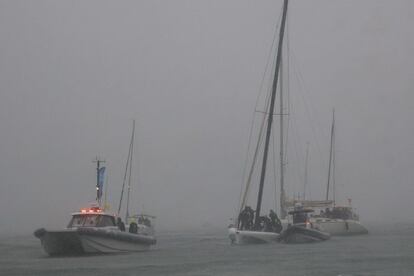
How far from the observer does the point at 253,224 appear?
65.2 m

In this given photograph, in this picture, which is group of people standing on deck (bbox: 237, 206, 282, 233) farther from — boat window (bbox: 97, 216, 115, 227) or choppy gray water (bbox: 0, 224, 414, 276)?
boat window (bbox: 97, 216, 115, 227)

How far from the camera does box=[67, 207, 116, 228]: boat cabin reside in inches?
2127

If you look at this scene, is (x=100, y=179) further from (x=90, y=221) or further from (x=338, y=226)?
(x=338, y=226)

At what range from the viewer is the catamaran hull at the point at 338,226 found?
286ft

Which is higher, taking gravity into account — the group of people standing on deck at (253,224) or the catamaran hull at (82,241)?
the group of people standing on deck at (253,224)

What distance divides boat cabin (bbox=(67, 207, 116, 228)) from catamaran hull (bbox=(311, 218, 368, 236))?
3650 centimetres

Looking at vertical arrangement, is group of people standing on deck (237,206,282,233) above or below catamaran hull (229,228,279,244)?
above

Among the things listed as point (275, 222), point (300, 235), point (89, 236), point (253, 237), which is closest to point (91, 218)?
point (89, 236)

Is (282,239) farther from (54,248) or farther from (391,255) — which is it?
(54,248)

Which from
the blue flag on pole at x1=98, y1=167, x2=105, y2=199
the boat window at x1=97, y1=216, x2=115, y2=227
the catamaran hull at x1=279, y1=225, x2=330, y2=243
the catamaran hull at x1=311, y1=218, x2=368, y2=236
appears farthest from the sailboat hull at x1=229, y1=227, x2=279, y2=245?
the catamaran hull at x1=311, y1=218, x2=368, y2=236

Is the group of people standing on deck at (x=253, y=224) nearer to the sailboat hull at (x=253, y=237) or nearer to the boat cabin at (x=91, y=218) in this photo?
the sailboat hull at (x=253, y=237)

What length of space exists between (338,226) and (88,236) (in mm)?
44368

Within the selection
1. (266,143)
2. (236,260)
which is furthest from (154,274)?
(266,143)

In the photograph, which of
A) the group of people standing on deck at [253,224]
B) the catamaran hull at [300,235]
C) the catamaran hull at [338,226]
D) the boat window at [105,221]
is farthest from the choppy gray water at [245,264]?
the catamaran hull at [338,226]
